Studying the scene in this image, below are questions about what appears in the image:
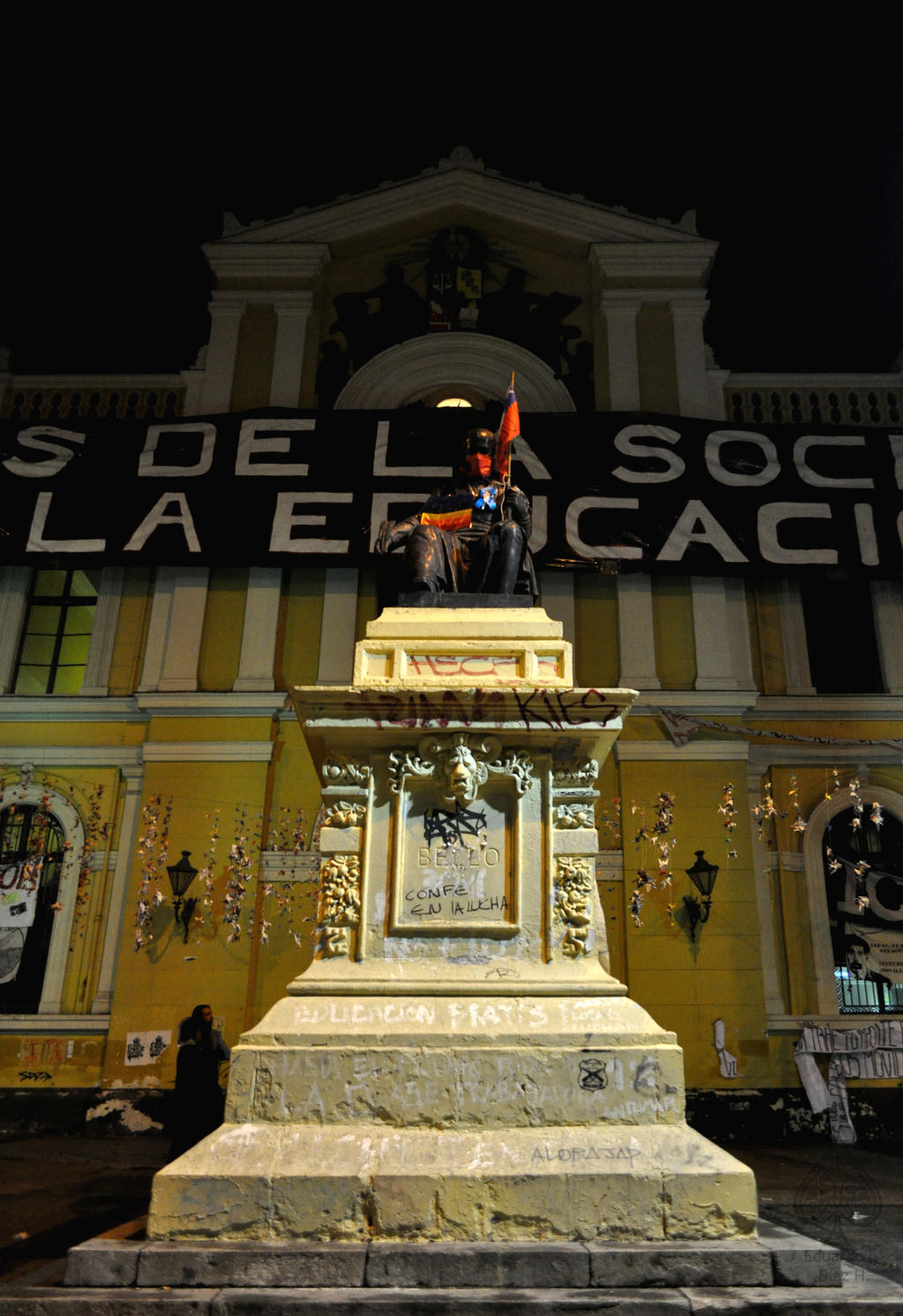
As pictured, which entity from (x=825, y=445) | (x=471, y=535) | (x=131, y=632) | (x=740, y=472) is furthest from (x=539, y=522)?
(x=471, y=535)

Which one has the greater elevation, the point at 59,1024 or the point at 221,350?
the point at 221,350

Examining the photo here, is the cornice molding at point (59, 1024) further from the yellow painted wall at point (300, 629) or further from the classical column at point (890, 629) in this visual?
the classical column at point (890, 629)

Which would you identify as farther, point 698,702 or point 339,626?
point 339,626

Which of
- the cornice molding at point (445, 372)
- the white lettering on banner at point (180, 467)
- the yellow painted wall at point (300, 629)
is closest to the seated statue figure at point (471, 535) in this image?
the yellow painted wall at point (300, 629)

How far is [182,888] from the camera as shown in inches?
495

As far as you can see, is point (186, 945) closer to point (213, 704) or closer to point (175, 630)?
point (213, 704)

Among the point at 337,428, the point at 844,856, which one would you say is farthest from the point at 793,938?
the point at 337,428

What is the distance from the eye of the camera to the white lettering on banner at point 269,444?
48.2ft

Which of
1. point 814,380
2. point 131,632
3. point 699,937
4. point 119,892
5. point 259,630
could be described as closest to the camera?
point 699,937

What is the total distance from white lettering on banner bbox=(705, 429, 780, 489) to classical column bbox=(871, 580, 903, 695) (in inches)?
89.4

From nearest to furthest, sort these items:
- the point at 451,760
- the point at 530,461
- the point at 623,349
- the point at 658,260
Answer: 1. the point at 451,760
2. the point at 530,461
3. the point at 623,349
4. the point at 658,260

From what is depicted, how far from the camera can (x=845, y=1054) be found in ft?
39.9

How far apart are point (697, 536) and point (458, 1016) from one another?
410 inches

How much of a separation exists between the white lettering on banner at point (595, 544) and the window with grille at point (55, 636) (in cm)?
725
